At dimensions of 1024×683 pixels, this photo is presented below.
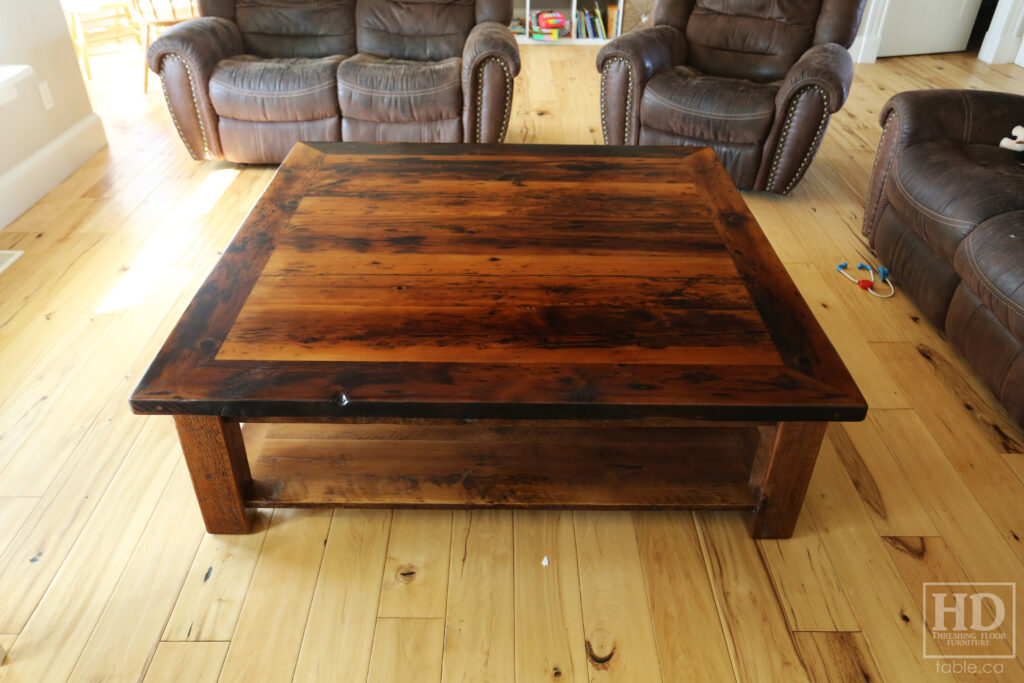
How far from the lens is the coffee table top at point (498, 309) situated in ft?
4.50

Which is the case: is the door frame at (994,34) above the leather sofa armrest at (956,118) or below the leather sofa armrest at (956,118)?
below

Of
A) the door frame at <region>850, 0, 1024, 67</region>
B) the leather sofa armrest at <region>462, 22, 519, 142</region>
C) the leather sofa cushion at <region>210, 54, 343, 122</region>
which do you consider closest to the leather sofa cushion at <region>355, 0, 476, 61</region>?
the leather sofa armrest at <region>462, 22, 519, 142</region>

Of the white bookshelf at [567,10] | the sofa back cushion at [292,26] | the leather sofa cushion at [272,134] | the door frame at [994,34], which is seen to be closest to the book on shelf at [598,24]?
the white bookshelf at [567,10]

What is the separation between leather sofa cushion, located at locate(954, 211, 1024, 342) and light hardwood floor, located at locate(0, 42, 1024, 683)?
297 millimetres

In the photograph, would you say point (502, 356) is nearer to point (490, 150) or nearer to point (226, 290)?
point (226, 290)

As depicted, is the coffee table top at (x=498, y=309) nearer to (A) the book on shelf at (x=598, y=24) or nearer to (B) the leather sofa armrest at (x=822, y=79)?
(B) the leather sofa armrest at (x=822, y=79)

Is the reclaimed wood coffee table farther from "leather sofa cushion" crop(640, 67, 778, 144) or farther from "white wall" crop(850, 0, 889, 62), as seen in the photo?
"white wall" crop(850, 0, 889, 62)

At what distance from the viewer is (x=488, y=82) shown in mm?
3184

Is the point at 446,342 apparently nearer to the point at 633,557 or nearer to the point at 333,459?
the point at 333,459

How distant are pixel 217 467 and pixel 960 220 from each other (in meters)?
2.09

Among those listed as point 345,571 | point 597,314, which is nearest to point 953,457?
point 597,314

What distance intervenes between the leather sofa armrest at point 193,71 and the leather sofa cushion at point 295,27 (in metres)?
0.17

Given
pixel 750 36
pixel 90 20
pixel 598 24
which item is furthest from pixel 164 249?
pixel 598 24

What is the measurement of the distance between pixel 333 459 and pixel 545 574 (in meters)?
0.56
